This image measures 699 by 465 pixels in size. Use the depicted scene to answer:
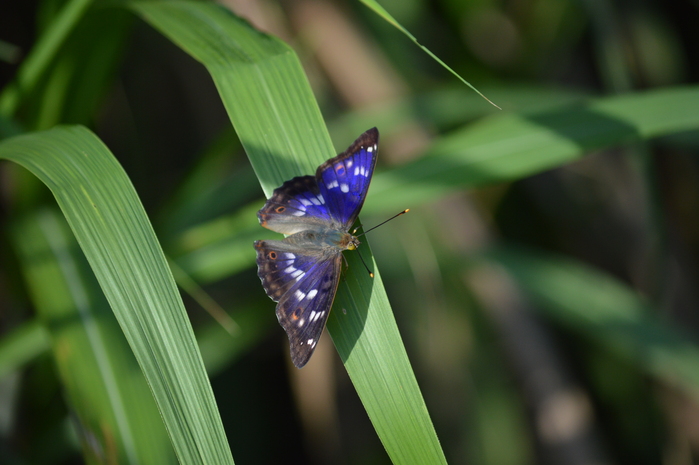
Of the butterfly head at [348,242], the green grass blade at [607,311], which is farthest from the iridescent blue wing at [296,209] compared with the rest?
the green grass blade at [607,311]

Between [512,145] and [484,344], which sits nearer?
[512,145]

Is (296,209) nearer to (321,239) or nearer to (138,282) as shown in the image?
(321,239)

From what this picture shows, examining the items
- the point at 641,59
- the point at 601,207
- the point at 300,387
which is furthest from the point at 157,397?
the point at 641,59

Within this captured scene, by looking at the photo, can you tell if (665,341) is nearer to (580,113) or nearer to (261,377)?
(580,113)

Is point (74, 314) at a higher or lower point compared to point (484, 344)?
higher

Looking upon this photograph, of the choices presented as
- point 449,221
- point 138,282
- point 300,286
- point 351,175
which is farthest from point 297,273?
point 449,221

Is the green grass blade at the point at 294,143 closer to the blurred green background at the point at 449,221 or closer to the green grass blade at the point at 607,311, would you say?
the blurred green background at the point at 449,221
